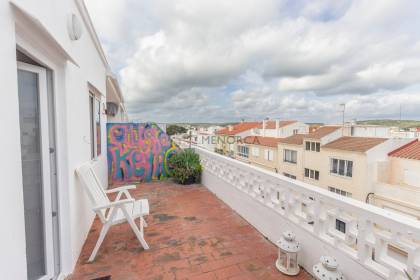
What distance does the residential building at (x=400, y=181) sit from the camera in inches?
422

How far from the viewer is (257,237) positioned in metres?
2.97

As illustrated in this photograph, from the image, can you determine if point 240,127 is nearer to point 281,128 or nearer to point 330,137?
point 281,128

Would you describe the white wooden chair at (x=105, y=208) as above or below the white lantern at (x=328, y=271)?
above

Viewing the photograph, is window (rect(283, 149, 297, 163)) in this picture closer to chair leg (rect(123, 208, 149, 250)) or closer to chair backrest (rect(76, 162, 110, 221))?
chair leg (rect(123, 208, 149, 250))

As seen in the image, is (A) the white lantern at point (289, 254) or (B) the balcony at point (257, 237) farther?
(A) the white lantern at point (289, 254)

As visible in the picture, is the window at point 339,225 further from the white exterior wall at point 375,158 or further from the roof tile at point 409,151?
the roof tile at point 409,151

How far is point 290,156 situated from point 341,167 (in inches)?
203

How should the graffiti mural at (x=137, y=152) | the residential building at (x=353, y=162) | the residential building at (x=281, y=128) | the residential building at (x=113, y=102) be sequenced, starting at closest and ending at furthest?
the graffiti mural at (x=137, y=152)
the residential building at (x=113, y=102)
the residential building at (x=353, y=162)
the residential building at (x=281, y=128)

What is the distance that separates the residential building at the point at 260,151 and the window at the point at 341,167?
6314 mm

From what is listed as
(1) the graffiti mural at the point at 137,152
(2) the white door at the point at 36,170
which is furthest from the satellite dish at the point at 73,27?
(1) the graffiti mural at the point at 137,152

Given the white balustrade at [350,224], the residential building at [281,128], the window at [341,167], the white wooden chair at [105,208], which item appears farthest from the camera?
the residential building at [281,128]

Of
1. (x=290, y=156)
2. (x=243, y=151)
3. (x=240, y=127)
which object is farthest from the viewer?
(x=240, y=127)

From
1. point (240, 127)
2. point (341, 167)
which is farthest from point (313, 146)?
point (240, 127)

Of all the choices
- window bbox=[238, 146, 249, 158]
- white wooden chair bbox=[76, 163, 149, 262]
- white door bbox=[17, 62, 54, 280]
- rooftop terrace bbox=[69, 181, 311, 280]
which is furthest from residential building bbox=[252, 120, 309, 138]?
white door bbox=[17, 62, 54, 280]
